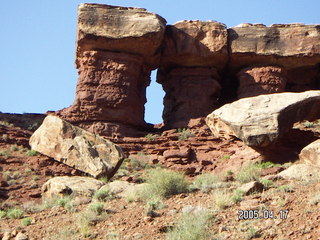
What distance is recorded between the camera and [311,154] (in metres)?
21.5

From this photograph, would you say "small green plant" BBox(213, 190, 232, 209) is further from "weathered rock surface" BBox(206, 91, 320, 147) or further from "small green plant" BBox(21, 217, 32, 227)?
"weathered rock surface" BBox(206, 91, 320, 147)

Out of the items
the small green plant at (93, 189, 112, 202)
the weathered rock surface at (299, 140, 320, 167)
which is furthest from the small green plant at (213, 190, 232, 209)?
the weathered rock surface at (299, 140, 320, 167)

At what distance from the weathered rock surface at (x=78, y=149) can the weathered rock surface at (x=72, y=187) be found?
1498 mm

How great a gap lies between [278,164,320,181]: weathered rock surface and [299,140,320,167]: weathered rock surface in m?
1.64

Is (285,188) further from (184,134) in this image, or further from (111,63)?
(111,63)

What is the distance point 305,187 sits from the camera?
15898 millimetres

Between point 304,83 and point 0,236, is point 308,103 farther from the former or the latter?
point 0,236

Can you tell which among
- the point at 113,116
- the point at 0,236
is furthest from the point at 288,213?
the point at 113,116

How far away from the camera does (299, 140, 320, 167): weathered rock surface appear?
2123 cm

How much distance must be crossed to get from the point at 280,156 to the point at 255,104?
1.97 m

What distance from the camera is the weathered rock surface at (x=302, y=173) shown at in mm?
18025

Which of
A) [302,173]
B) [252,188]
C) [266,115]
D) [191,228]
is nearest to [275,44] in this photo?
[266,115]

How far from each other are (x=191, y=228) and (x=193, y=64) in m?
18.2

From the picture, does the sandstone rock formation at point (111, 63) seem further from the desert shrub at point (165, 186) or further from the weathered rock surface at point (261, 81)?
the desert shrub at point (165, 186)
